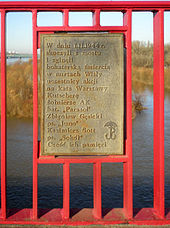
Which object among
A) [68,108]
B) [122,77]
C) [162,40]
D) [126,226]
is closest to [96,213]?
[126,226]

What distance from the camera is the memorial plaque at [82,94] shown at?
13.9 feet

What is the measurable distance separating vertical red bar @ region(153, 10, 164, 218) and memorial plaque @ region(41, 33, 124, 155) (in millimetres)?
453

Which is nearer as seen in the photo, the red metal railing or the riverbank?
the red metal railing

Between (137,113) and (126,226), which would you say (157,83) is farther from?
(137,113)

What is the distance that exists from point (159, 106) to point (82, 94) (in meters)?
0.92

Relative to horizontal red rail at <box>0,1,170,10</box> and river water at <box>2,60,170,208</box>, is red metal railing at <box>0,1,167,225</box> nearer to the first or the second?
horizontal red rail at <box>0,1,170,10</box>

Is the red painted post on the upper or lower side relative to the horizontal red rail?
lower

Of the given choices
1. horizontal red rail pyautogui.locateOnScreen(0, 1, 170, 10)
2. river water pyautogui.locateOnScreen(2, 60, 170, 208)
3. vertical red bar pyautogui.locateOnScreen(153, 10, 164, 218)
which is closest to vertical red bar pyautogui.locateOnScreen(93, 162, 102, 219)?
vertical red bar pyautogui.locateOnScreen(153, 10, 164, 218)

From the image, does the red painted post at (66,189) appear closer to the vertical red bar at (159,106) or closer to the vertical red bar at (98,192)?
the vertical red bar at (98,192)

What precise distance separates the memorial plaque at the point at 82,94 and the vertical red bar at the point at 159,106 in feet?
1.49

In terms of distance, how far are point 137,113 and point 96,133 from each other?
15392 millimetres

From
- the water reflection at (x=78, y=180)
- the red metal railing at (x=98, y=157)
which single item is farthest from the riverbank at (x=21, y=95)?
the red metal railing at (x=98, y=157)

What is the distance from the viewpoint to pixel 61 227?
Result: 427cm

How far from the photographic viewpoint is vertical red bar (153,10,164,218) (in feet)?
14.3
